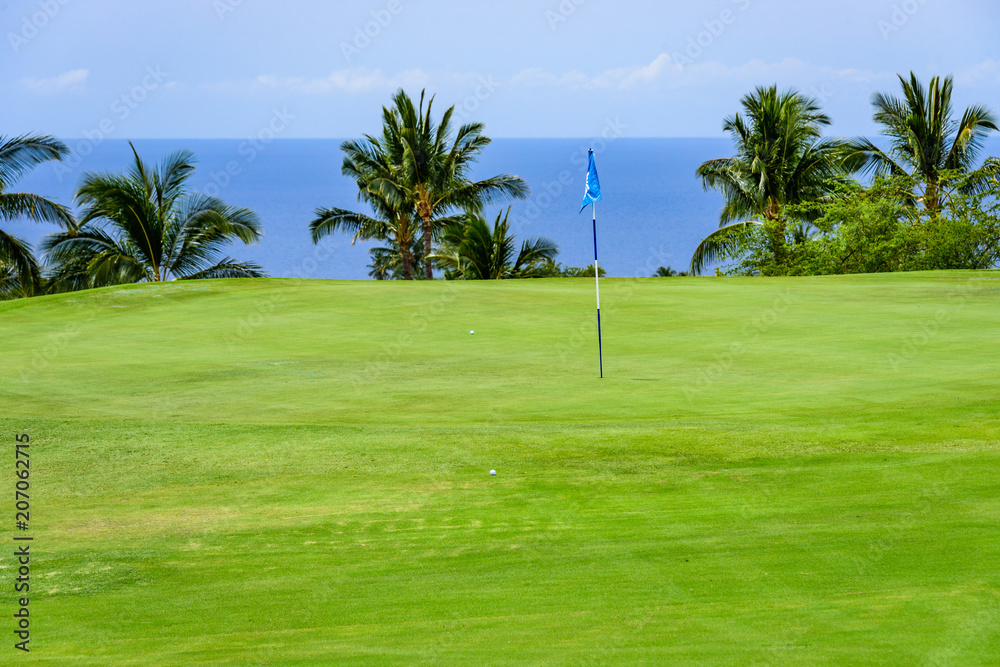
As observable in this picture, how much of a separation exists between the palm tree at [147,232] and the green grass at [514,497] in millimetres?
17261

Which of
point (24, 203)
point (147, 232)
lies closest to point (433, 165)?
point (147, 232)

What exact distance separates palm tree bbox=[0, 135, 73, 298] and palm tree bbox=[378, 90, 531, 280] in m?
13.0

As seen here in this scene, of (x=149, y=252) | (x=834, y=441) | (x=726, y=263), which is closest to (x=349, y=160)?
(x=149, y=252)

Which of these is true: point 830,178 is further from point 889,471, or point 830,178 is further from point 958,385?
point 889,471

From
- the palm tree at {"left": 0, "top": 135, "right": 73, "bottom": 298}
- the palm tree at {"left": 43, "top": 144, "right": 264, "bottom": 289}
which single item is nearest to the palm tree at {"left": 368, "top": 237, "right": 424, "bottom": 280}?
the palm tree at {"left": 43, "top": 144, "right": 264, "bottom": 289}

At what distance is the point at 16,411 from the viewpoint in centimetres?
995

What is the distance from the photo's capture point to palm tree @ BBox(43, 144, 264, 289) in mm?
30609

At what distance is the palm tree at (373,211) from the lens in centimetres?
3991

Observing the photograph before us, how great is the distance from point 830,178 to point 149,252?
28078 mm

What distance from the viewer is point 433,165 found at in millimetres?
39844
